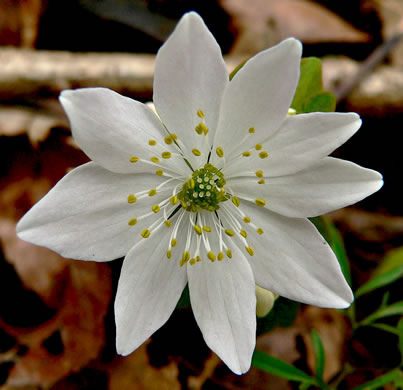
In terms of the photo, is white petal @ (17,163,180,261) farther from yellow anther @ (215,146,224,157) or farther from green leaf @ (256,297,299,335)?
green leaf @ (256,297,299,335)

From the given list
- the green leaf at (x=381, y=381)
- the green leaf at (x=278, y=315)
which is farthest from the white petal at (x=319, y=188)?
the green leaf at (x=381, y=381)

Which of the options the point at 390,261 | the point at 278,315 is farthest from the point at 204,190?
the point at 390,261

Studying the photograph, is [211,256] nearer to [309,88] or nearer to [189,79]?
[189,79]

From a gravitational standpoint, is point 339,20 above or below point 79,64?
above

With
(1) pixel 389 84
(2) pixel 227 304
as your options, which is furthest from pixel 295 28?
(2) pixel 227 304

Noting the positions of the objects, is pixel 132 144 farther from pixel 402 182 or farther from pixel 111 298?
pixel 402 182

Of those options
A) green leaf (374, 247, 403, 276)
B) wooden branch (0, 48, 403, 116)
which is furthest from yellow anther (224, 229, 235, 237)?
wooden branch (0, 48, 403, 116)

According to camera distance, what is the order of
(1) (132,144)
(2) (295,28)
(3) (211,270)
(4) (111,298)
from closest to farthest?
(1) (132,144) < (3) (211,270) < (4) (111,298) < (2) (295,28)
